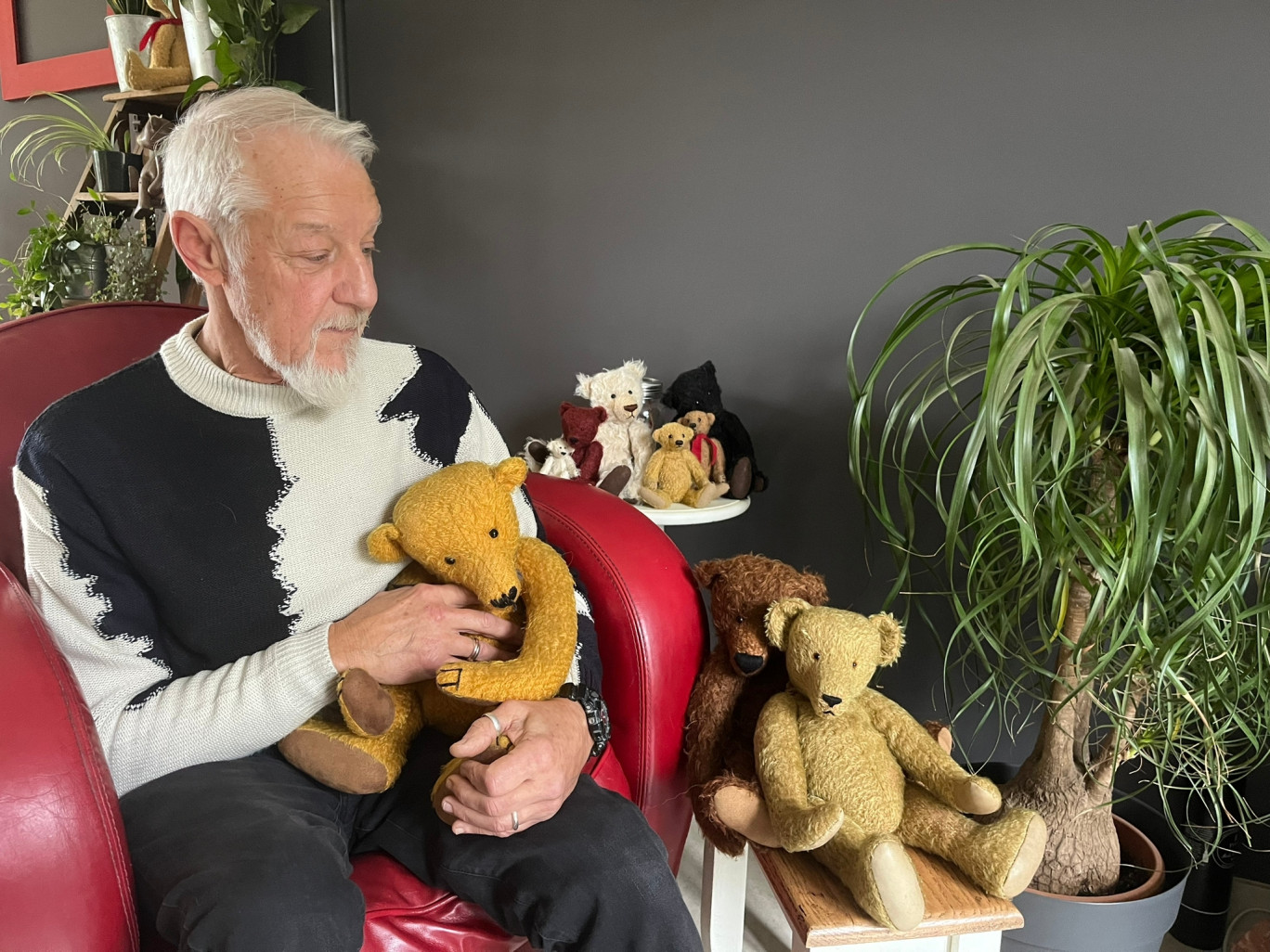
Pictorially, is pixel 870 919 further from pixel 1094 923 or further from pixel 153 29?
pixel 153 29

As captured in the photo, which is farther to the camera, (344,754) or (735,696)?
(735,696)

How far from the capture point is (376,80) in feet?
7.00

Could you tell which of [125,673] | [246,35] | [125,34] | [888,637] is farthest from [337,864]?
[125,34]

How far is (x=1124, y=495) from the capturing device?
1.11 metres

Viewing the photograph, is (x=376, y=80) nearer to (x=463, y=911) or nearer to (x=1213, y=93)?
(x=1213, y=93)

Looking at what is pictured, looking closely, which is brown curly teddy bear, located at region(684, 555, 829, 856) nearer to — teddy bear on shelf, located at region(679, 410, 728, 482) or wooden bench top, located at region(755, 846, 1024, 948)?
wooden bench top, located at region(755, 846, 1024, 948)

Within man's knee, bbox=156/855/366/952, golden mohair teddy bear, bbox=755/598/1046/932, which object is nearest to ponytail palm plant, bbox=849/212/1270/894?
golden mohair teddy bear, bbox=755/598/1046/932

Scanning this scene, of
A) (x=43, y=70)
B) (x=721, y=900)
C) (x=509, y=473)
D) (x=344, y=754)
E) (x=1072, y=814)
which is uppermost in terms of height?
(x=43, y=70)

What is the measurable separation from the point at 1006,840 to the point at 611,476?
2.80 feet

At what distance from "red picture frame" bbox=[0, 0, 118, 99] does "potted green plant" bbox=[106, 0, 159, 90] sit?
1.94ft

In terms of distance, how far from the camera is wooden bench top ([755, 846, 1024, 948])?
0.92 metres

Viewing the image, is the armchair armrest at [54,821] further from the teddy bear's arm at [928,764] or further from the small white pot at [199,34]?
the small white pot at [199,34]

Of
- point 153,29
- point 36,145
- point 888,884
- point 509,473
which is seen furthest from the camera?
point 36,145

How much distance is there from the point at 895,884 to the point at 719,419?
35.3 inches
